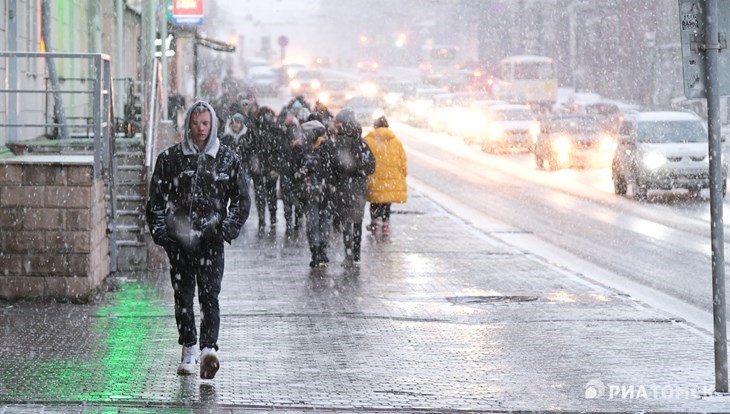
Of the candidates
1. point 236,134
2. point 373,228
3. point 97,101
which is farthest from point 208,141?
point 236,134

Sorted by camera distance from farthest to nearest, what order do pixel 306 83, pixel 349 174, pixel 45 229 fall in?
1. pixel 306 83
2. pixel 349 174
3. pixel 45 229

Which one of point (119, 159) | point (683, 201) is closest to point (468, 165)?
point (683, 201)

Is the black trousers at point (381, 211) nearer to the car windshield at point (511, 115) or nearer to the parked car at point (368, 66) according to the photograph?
the car windshield at point (511, 115)

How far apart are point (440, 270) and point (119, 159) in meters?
4.46

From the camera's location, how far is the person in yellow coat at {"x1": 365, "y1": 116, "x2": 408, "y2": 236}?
19312 mm

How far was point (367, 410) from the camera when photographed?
311 inches

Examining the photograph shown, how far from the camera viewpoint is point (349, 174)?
15914mm

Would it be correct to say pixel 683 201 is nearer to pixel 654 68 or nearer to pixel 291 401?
pixel 291 401

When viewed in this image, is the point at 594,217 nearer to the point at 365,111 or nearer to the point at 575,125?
the point at 575,125

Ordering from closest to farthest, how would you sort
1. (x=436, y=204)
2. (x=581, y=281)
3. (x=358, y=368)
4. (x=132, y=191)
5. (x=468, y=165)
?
(x=358, y=368), (x=581, y=281), (x=132, y=191), (x=436, y=204), (x=468, y=165)

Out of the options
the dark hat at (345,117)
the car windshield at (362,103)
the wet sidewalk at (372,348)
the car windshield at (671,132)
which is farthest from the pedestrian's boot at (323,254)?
the car windshield at (362,103)

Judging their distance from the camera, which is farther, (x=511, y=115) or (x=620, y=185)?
(x=511, y=115)

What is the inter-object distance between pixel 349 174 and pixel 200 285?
23.4 ft

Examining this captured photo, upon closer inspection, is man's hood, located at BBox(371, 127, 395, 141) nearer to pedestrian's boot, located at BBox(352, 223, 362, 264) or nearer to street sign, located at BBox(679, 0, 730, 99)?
pedestrian's boot, located at BBox(352, 223, 362, 264)
